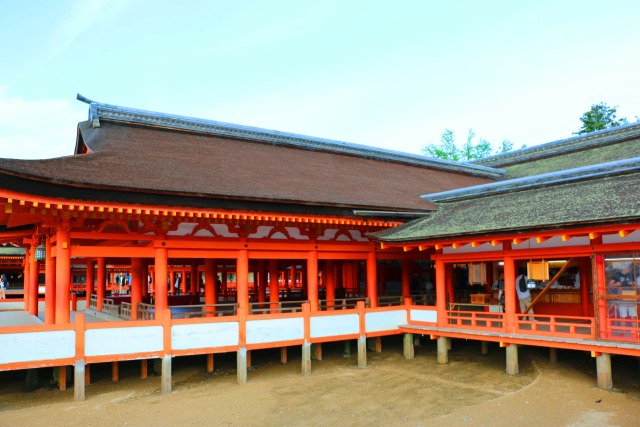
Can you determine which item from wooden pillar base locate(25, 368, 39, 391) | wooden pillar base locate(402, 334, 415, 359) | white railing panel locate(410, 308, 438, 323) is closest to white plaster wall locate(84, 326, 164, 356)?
wooden pillar base locate(25, 368, 39, 391)

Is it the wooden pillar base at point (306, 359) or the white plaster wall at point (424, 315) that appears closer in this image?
the wooden pillar base at point (306, 359)

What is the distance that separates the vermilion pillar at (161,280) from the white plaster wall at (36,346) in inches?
89.5

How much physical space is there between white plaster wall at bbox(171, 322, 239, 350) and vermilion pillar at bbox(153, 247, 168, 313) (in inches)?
37.2

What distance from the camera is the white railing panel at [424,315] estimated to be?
15.4 meters

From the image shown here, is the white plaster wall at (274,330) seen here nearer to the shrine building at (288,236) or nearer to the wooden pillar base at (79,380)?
the shrine building at (288,236)

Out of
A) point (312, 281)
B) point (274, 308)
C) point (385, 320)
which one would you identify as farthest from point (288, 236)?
point (385, 320)

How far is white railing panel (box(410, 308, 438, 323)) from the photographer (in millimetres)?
15420

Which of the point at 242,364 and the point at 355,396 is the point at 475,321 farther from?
the point at 242,364

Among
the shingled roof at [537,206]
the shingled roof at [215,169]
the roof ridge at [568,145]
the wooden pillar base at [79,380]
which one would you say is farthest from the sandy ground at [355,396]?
the roof ridge at [568,145]

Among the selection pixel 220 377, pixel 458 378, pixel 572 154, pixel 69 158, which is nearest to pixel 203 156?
pixel 69 158

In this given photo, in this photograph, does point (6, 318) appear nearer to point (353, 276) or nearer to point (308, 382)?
point (308, 382)

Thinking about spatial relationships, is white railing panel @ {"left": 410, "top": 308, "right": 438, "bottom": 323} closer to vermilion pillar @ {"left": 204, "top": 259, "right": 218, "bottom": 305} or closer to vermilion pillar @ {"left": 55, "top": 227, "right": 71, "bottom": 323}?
vermilion pillar @ {"left": 204, "top": 259, "right": 218, "bottom": 305}

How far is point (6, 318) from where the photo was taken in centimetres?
1962

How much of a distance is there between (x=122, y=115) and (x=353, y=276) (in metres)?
16.3
